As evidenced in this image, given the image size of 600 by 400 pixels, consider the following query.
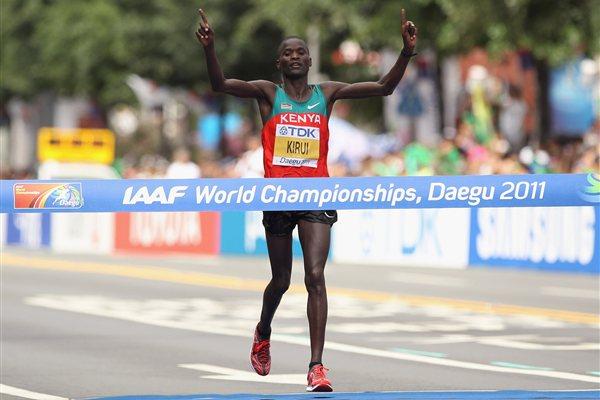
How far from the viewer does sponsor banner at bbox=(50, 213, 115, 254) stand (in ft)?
110

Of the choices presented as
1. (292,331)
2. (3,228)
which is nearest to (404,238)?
(292,331)

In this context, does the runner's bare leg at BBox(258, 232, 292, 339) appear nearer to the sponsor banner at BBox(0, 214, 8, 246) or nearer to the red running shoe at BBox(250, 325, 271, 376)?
the red running shoe at BBox(250, 325, 271, 376)

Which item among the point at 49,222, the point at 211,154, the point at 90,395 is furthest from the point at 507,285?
the point at 211,154

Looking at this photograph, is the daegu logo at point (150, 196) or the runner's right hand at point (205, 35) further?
the daegu logo at point (150, 196)

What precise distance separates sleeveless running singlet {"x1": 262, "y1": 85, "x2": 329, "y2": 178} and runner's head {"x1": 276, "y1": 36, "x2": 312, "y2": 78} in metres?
0.16

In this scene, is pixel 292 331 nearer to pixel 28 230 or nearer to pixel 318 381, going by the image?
pixel 318 381

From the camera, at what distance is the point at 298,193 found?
10352 millimetres

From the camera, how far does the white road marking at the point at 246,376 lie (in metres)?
11.7

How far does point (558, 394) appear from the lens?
10609 millimetres

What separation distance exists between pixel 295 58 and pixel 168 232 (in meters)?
22.0

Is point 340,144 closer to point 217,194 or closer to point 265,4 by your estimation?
point 265,4

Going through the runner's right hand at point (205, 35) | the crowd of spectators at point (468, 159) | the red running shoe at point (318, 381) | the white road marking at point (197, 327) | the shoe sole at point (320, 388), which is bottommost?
the white road marking at point (197, 327)

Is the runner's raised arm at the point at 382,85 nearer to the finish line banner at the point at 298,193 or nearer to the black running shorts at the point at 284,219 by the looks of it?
the finish line banner at the point at 298,193

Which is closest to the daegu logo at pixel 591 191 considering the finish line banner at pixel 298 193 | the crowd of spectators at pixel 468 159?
the finish line banner at pixel 298 193
